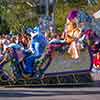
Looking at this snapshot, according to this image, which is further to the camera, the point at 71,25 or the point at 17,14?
the point at 17,14

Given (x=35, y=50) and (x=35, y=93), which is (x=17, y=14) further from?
(x=35, y=93)

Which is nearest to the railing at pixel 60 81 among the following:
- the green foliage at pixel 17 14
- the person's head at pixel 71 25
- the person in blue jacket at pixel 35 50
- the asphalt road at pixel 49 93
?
the person in blue jacket at pixel 35 50

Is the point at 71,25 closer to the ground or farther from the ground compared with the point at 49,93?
farther from the ground

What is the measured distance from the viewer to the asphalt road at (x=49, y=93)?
44.7 ft

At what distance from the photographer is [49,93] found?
1498cm

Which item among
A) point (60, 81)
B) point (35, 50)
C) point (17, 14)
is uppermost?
point (17, 14)

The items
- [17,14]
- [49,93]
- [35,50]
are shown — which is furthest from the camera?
[17,14]

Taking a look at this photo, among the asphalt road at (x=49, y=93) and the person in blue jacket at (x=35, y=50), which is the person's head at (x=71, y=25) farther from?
the asphalt road at (x=49, y=93)

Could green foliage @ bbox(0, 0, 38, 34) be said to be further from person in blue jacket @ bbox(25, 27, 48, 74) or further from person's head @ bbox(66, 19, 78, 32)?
person in blue jacket @ bbox(25, 27, 48, 74)

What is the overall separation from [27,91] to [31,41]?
2181 millimetres

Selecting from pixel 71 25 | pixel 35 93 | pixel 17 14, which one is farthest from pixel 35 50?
pixel 17 14

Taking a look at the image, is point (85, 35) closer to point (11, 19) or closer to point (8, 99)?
point (8, 99)

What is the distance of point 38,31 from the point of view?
1747 cm

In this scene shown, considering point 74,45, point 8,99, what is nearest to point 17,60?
point 74,45
